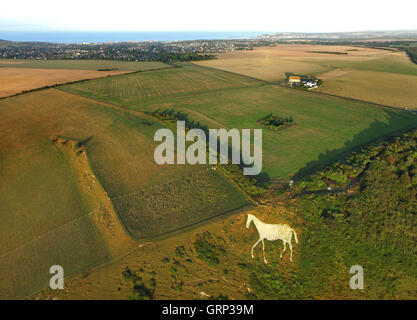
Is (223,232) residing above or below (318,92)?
below

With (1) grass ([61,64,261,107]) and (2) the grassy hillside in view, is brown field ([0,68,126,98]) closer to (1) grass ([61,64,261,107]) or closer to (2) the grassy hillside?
(1) grass ([61,64,261,107])

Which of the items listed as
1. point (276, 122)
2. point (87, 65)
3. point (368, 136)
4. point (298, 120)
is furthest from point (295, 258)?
point (87, 65)

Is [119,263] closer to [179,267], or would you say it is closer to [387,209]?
[179,267]

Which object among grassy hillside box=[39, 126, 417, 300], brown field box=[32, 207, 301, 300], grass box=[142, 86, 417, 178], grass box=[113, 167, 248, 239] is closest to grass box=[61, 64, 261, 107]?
grass box=[142, 86, 417, 178]

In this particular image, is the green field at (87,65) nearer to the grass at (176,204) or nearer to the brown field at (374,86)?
the brown field at (374,86)

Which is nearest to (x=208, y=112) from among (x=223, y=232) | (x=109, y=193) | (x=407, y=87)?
(x=109, y=193)

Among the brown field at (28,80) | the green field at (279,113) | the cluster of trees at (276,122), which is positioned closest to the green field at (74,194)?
the green field at (279,113)
